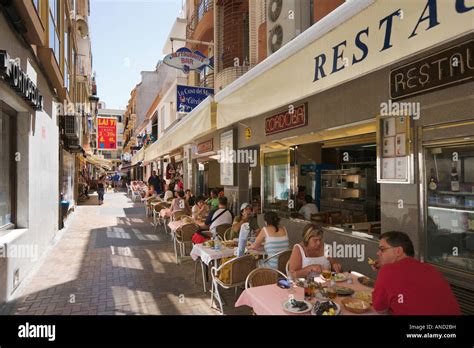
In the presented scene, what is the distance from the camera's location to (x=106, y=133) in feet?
113

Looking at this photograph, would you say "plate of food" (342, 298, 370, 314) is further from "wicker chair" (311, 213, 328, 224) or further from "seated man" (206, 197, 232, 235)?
"seated man" (206, 197, 232, 235)

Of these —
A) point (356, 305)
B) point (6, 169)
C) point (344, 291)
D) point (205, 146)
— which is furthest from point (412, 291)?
point (205, 146)

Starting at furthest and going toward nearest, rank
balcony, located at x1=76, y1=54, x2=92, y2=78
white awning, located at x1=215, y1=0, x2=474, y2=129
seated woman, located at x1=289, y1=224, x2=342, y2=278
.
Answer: balcony, located at x1=76, y1=54, x2=92, y2=78 → seated woman, located at x1=289, y1=224, x2=342, y2=278 → white awning, located at x1=215, y1=0, x2=474, y2=129

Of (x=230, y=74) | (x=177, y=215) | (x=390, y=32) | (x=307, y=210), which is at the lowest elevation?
(x=177, y=215)

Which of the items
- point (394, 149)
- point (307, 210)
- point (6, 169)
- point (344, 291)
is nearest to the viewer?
point (344, 291)

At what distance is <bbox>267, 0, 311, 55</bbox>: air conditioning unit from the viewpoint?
827 centimetres

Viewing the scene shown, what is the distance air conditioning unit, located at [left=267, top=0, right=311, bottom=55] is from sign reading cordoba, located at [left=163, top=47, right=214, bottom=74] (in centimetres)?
289

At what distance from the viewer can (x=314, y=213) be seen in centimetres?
711

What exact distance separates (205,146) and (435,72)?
9.35 meters

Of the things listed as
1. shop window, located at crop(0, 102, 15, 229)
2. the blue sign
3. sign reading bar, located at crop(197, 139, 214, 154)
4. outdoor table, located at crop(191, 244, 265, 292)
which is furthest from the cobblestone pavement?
the blue sign

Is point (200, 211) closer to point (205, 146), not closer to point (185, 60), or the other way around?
point (205, 146)

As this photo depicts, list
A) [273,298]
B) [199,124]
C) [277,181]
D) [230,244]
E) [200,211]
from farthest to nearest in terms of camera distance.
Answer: [200,211] < [277,181] < [199,124] < [230,244] < [273,298]

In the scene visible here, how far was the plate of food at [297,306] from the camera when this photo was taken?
109 inches
